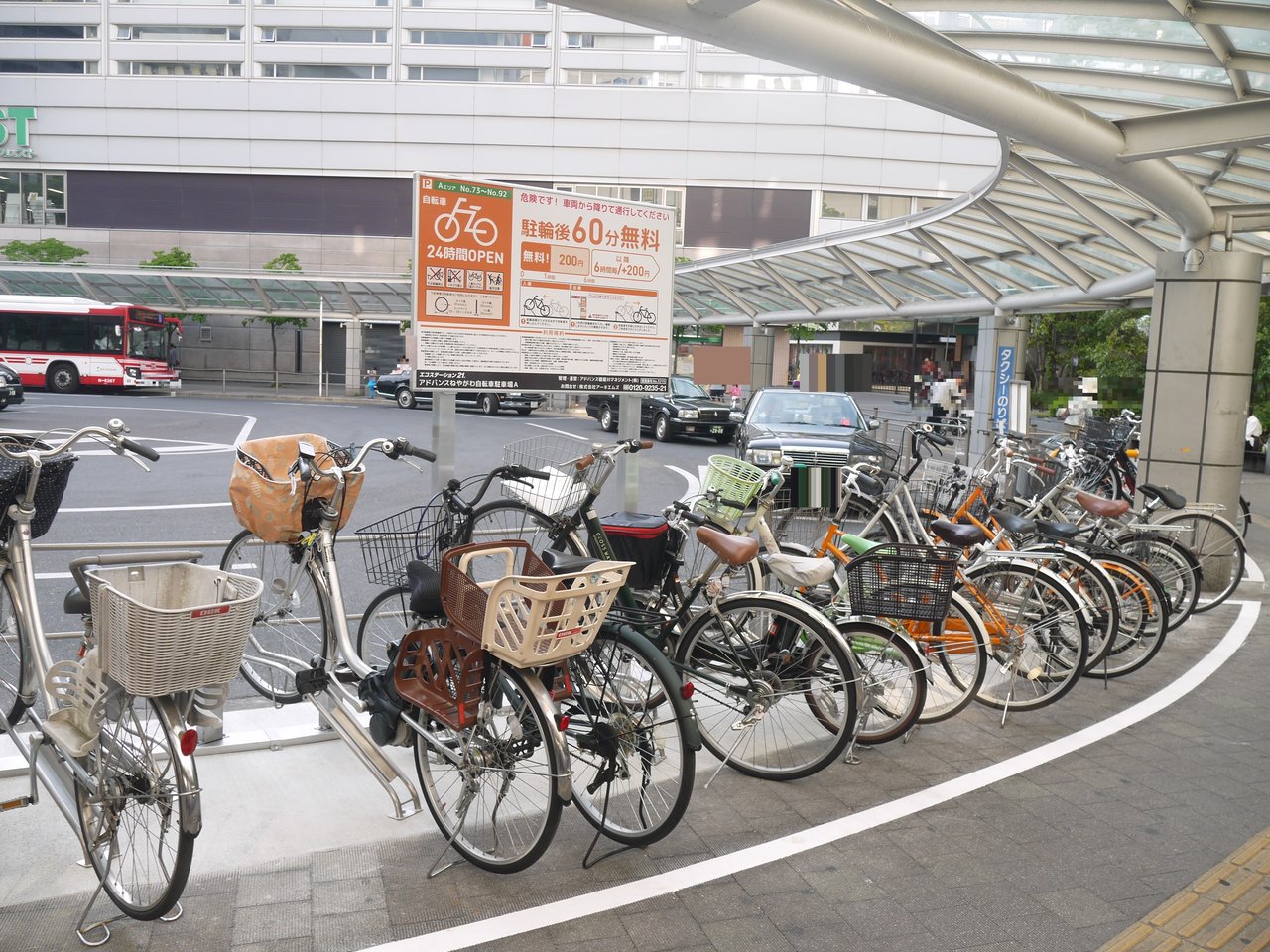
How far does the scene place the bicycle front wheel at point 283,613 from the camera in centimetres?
428

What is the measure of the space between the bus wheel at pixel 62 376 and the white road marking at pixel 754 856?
30885 mm

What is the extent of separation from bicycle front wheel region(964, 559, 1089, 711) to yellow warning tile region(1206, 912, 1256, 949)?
1.88 m

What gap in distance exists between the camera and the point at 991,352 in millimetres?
17281

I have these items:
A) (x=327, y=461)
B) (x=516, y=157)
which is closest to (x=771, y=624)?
(x=327, y=461)

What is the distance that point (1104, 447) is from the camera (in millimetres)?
12000

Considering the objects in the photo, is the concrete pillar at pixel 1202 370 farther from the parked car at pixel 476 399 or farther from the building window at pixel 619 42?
the building window at pixel 619 42

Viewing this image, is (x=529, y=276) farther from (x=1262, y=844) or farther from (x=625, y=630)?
(x=1262, y=844)

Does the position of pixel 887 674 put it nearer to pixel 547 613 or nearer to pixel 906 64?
pixel 547 613

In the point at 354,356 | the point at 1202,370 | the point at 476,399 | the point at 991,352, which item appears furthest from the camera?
the point at 354,356

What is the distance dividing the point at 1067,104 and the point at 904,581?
356 cm

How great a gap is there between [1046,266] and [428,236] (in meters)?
11.7

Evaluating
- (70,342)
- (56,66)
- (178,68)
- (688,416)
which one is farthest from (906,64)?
(56,66)

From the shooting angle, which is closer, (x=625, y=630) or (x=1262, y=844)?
(x=625, y=630)

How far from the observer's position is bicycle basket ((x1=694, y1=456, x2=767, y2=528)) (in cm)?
539
